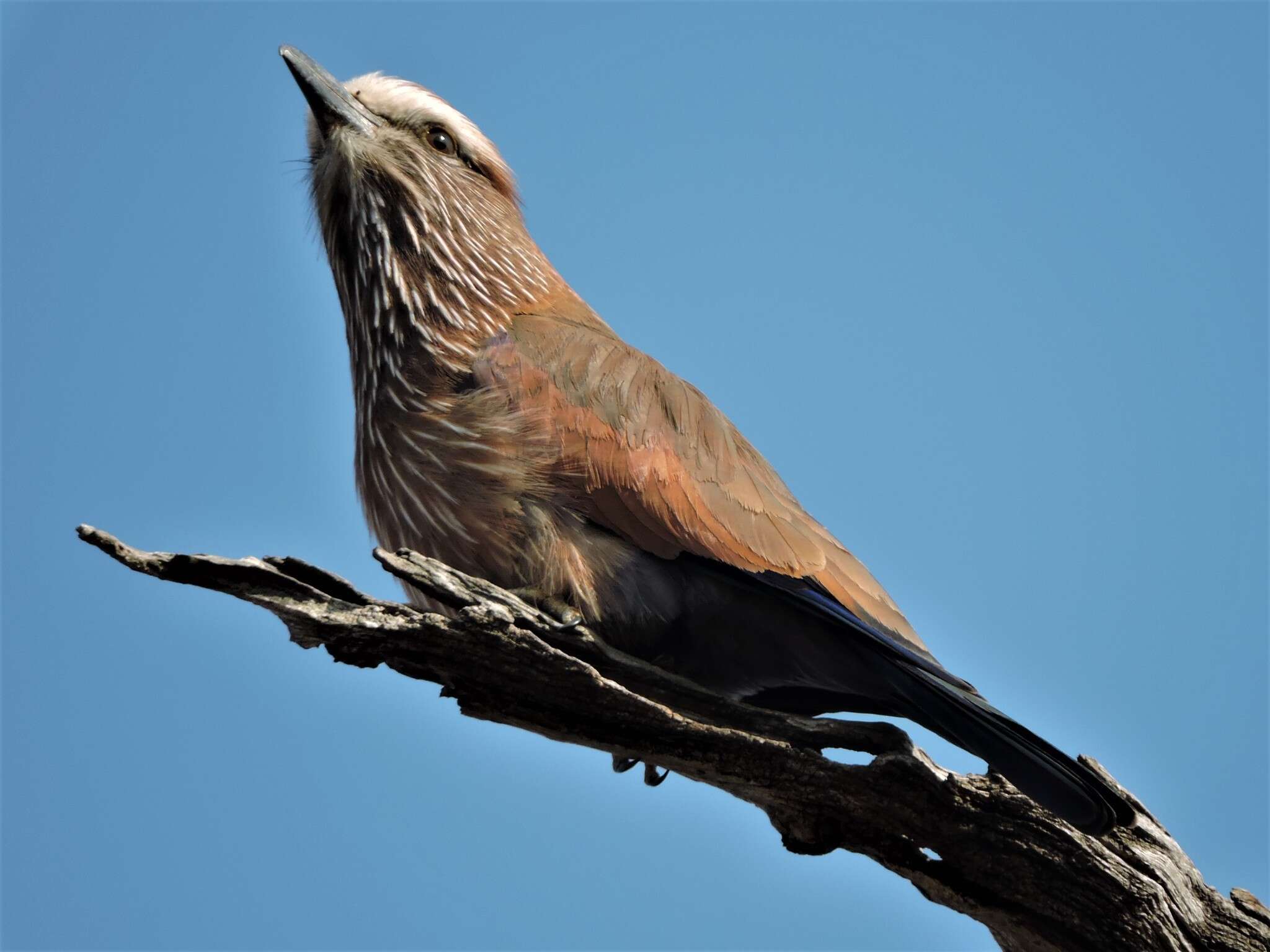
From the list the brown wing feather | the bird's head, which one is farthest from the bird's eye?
the brown wing feather

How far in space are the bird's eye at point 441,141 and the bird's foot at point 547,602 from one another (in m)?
Answer: 2.12

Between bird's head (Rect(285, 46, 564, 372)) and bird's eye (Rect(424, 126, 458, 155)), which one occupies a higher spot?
bird's eye (Rect(424, 126, 458, 155))

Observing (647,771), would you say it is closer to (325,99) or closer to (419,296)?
(419,296)

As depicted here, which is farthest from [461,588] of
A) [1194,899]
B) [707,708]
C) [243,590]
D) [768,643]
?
[1194,899]

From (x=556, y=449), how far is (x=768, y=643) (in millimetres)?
1004

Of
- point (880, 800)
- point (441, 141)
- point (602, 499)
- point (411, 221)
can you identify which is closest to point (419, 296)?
point (411, 221)

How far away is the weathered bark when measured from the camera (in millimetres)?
3900

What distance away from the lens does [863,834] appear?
4.16m

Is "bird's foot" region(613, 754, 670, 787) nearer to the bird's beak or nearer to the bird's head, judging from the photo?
the bird's head

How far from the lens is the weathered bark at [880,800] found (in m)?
3.90

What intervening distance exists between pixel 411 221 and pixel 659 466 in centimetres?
151

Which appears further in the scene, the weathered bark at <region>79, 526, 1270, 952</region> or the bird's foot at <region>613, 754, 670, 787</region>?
the bird's foot at <region>613, 754, 670, 787</region>

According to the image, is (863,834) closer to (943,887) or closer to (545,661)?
(943,887)

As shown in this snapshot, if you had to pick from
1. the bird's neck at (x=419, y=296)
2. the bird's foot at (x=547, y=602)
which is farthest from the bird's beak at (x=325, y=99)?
the bird's foot at (x=547, y=602)
